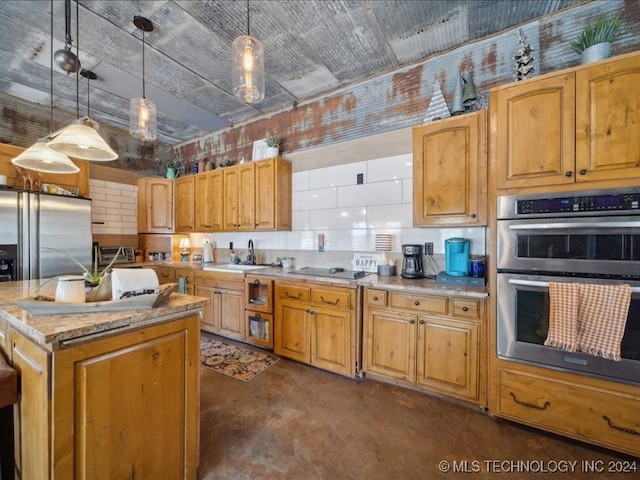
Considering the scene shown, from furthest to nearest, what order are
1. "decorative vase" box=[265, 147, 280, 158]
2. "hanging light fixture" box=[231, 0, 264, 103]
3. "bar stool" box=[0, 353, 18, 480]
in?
"decorative vase" box=[265, 147, 280, 158] < "hanging light fixture" box=[231, 0, 264, 103] < "bar stool" box=[0, 353, 18, 480]

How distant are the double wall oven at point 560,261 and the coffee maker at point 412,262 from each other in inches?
28.3

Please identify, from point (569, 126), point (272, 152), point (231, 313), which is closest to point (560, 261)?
point (569, 126)

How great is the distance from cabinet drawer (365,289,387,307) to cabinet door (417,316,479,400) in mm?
317

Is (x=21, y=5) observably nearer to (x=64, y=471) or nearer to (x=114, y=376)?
(x=114, y=376)

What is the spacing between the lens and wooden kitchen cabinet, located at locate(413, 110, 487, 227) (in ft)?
6.78

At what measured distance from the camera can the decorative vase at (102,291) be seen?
1254 millimetres

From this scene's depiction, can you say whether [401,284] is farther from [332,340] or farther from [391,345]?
[332,340]

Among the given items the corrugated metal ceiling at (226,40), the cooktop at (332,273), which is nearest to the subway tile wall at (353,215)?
the cooktop at (332,273)

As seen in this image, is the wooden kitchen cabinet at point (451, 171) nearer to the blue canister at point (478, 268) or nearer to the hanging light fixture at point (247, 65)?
the blue canister at point (478, 268)

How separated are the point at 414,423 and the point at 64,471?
186cm

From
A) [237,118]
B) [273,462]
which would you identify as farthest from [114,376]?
[237,118]

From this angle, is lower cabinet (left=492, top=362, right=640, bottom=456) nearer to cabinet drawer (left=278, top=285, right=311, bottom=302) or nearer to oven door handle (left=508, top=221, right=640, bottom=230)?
oven door handle (left=508, top=221, right=640, bottom=230)

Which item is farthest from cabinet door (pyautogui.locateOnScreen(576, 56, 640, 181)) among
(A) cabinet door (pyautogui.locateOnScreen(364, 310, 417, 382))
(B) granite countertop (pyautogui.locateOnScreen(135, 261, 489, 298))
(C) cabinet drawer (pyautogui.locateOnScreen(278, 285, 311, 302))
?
(C) cabinet drawer (pyautogui.locateOnScreen(278, 285, 311, 302))

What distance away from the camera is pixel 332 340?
245 cm
